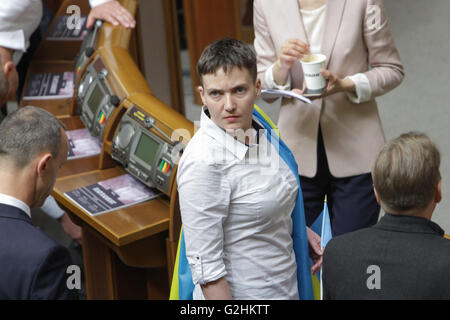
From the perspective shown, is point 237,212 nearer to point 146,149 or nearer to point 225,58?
point 225,58

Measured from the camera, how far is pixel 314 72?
2.27 meters

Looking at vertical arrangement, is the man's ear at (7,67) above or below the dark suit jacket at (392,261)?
above

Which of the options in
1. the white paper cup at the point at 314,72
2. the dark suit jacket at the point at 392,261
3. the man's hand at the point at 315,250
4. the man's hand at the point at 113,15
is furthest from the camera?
the man's hand at the point at 113,15

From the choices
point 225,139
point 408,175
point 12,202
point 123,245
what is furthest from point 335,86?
point 12,202

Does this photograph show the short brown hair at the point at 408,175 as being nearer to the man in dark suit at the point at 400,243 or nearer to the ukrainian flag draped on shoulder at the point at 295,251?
the man in dark suit at the point at 400,243

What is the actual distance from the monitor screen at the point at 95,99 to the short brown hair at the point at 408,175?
2.00 m

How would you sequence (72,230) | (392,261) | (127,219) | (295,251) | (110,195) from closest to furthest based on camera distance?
1. (392,261)
2. (295,251)
3. (127,219)
4. (110,195)
5. (72,230)

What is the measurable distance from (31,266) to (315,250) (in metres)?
0.99

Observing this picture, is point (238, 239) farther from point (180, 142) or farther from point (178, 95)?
point (178, 95)

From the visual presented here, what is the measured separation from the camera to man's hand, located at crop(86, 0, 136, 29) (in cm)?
357

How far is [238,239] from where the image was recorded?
1.83m

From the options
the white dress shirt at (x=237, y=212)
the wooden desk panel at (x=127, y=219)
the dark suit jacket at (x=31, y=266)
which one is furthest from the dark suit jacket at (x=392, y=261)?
the wooden desk panel at (x=127, y=219)

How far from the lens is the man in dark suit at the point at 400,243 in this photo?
1.45m

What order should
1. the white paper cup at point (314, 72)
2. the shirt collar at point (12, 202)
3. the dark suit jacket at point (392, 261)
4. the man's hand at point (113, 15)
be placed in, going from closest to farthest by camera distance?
the dark suit jacket at point (392, 261), the shirt collar at point (12, 202), the white paper cup at point (314, 72), the man's hand at point (113, 15)
